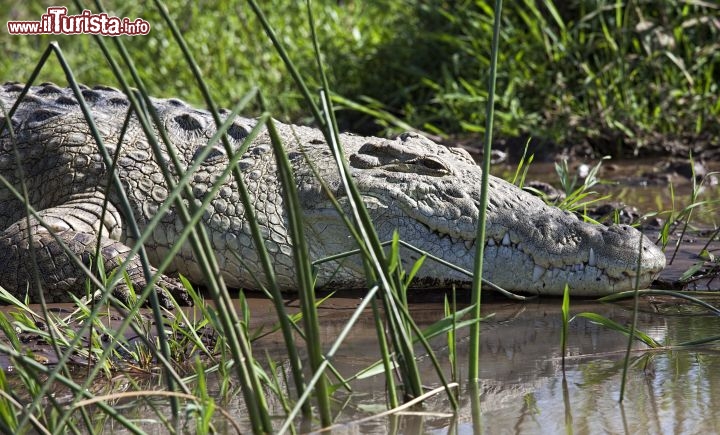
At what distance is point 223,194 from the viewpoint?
431 cm

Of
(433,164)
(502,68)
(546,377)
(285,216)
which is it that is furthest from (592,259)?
(502,68)

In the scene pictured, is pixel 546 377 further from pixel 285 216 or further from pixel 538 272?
pixel 285 216

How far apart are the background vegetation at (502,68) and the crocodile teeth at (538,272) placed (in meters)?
3.14

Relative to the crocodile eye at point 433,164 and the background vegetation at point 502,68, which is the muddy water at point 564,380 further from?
the background vegetation at point 502,68

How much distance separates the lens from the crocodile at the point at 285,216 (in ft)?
12.4

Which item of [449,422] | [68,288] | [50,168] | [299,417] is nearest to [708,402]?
[449,422]

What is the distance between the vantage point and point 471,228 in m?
3.88

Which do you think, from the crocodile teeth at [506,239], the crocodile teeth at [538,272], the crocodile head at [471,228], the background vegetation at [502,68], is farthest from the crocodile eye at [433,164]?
the background vegetation at [502,68]

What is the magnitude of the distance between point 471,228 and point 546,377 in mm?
1127

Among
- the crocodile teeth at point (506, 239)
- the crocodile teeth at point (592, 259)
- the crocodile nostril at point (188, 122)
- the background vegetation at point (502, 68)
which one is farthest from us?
the background vegetation at point (502, 68)

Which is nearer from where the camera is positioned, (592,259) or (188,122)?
(592,259)

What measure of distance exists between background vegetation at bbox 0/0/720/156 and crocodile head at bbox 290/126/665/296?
2.81 m

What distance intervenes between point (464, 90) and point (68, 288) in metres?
4.04

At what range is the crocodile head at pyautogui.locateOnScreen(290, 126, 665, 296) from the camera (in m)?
3.72
